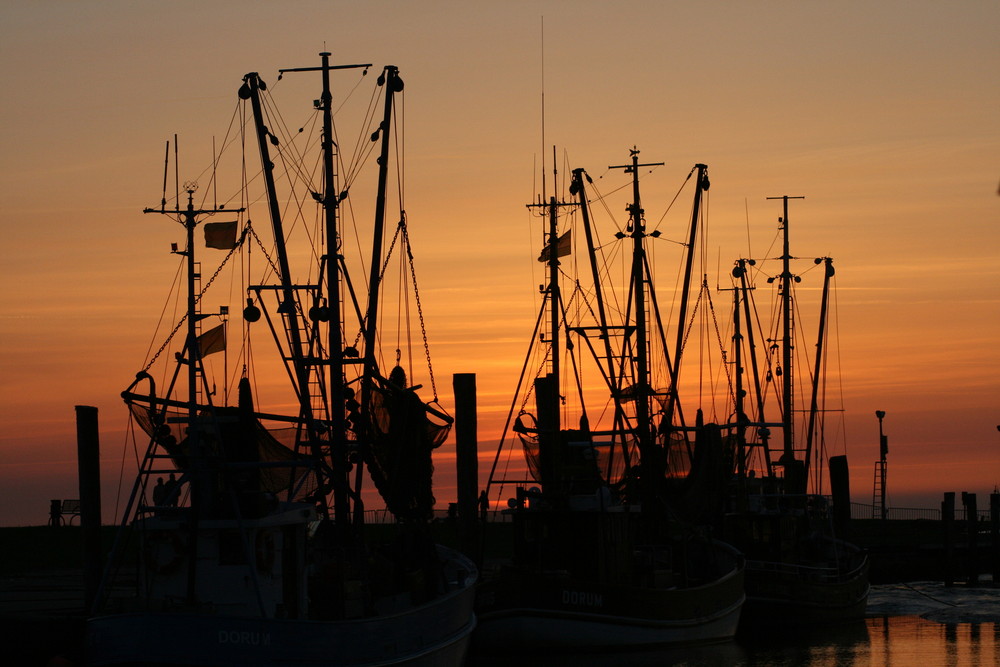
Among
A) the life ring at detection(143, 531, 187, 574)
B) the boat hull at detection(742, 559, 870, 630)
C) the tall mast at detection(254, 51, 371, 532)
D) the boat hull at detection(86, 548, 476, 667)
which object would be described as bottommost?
the boat hull at detection(742, 559, 870, 630)

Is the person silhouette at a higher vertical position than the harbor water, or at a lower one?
higher

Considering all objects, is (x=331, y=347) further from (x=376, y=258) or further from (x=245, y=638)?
(x=245, y=638)

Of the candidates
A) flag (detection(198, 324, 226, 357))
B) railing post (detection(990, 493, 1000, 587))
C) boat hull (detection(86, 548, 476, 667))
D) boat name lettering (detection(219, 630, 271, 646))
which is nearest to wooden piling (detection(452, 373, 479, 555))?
flag (detection(198, 324, 226, 357))

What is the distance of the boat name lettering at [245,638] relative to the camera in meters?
23.9

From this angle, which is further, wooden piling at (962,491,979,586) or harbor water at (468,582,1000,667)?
wooden piling at (962,491,979,586)

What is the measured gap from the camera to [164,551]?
25.9m

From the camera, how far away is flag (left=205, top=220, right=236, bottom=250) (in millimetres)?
33688

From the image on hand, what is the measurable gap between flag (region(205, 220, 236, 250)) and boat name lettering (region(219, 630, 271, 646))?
40.1 feet

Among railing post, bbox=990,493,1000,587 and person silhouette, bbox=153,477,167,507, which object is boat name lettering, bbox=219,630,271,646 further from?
railing post, bbox=990,493,1000,587

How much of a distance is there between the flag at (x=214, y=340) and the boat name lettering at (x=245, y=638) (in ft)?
35.6

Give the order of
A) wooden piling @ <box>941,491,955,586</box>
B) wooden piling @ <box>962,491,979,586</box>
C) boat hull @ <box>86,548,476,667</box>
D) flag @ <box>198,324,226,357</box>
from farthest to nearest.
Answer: wooden piling @ <box>962,491,979,586</box>, wooden piling @ <box>941,491,955,586</box>, flag @ <box>198,324,226,357</box>, boat hull @ <box>86,548,476,667</box>

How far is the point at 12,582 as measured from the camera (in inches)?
1572

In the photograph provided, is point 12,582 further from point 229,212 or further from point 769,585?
point 769,585

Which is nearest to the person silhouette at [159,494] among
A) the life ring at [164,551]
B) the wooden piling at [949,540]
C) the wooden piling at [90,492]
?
the life ring at [164,551]
